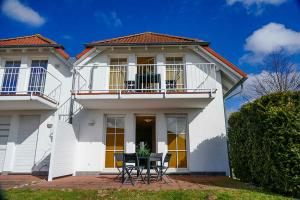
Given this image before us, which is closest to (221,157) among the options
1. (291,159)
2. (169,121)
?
(169,121)

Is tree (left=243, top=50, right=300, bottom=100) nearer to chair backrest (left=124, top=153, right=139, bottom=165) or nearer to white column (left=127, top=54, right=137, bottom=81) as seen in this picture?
white column (left=127, top=54, right=137, bottom=81)

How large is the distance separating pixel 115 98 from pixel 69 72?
3.45 metres

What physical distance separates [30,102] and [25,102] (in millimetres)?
216

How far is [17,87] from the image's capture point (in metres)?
10.7

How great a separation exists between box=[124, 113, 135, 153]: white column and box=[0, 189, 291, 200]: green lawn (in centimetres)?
404

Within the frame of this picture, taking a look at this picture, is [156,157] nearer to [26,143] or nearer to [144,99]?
[144,99]

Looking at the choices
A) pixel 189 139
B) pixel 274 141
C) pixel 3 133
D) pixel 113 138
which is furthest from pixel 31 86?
pixel 274 141

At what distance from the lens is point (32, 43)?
444 inches

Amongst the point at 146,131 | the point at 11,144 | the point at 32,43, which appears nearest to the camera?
the point at 11,144

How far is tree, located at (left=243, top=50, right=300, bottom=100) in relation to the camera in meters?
23.2

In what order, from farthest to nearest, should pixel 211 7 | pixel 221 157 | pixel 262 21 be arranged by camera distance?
pixel 262 21
pixel 221 157
pixel 211 7

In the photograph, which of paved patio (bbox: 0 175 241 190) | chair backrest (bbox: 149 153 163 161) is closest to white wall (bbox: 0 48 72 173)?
paved patio (bbox: 0 175 241 190)

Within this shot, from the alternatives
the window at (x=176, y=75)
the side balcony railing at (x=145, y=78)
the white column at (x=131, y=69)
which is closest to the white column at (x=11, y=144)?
the side balcony railing at (x=145, y=78)

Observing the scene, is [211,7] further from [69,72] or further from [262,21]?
[69,72]
